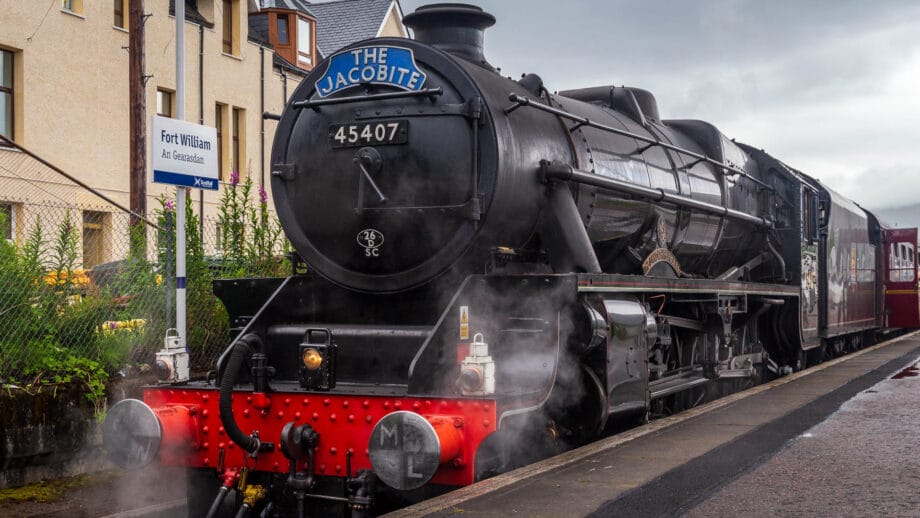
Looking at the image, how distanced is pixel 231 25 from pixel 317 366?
1855cm

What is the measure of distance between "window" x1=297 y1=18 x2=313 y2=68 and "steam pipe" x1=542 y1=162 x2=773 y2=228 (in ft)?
58.2

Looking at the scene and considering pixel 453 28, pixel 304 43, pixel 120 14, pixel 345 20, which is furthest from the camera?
pixel 345 20

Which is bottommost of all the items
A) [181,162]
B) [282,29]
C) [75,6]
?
[181,162]

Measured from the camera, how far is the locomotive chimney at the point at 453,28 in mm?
6531

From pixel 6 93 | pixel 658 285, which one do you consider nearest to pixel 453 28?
pixel 658 285

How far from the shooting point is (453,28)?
6.55 m

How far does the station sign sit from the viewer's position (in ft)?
25.6

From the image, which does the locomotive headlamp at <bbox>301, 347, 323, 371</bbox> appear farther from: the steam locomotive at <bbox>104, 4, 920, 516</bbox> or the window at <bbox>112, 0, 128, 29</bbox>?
the window at <bbox>112, 0, 128, 29</bbox>

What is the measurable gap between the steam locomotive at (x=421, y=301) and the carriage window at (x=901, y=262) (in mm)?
14514

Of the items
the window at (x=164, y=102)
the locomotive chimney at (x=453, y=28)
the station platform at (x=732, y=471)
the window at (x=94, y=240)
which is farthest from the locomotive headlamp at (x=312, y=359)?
the window at (x=164, y=102)

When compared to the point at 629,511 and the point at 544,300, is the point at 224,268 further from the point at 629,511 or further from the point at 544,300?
the point at 629,511

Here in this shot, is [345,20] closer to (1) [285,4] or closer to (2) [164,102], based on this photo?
(1) [285,4]

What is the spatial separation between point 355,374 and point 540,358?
44.8 inches

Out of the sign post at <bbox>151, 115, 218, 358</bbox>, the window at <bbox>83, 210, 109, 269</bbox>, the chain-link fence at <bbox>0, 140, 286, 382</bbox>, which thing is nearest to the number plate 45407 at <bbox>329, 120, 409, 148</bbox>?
the sign post at <bbox>151, 115, 218, 358</bbox>
